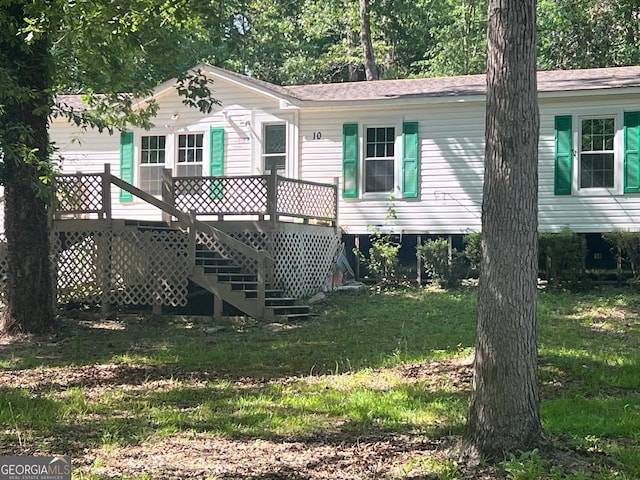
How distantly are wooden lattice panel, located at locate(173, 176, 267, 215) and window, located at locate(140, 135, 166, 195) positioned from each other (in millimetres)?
3760

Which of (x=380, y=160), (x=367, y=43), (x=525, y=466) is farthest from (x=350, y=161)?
(x=525, y=466)

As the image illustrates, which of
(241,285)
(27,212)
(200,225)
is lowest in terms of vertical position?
(241,285)

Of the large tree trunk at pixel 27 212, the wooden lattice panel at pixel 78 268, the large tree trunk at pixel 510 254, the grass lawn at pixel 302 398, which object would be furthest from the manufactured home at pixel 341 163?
the large tree trunk at pixel 510 254

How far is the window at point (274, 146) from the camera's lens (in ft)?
52.0

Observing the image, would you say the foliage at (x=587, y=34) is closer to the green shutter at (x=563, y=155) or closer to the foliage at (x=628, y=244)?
the green shutter at (x=563, y=155)

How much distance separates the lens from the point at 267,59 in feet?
95.0

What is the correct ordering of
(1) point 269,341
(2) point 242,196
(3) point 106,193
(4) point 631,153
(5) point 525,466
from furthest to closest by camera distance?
1. (4) point 631,153
2. (2) point 242,196
3. (3) point 106,193
4. (1) point 269,341
5. (5) point 525,466

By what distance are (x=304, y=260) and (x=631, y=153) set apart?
6.61 metres

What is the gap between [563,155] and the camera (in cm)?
1390

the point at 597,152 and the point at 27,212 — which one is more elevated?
the point at 597,152

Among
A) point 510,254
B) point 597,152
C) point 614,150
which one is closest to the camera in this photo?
point 510,254

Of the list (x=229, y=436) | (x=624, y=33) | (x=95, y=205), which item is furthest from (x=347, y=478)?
(x=624, y=33)

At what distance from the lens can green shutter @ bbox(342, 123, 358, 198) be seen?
15195 millimetres

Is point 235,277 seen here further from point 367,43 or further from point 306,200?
point 367,43
